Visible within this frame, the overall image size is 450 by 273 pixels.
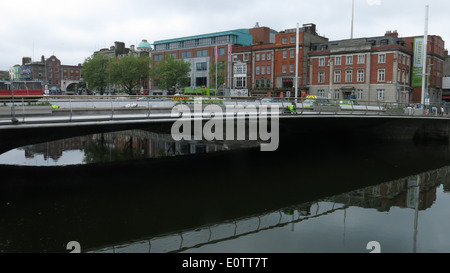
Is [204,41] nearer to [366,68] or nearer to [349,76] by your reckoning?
[349,76]

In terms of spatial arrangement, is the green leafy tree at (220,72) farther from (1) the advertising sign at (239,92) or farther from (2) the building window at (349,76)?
(2) the building window at (349,76)

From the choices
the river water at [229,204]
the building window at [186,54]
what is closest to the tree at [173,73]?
the building window at [186,54]

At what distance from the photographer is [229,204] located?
19109mm

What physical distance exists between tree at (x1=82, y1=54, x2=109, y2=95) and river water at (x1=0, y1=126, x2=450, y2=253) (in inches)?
2498

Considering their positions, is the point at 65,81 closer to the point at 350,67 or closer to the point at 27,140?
the point at 350,67

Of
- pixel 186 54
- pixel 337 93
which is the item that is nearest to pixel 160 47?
pixel 186 54

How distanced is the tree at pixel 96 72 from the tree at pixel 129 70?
406 cm

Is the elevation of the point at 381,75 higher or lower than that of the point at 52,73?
lower

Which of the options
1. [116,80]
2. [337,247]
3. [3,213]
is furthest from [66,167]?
[116,80]

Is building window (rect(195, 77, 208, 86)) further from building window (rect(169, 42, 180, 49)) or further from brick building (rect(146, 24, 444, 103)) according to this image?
building window (rect(169, 42, 180, 49))

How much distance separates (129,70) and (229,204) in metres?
74.5

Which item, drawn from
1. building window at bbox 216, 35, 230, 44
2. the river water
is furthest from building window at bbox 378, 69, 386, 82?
the river water

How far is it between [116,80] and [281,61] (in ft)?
126

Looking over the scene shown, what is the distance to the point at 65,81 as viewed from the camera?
470 feet
